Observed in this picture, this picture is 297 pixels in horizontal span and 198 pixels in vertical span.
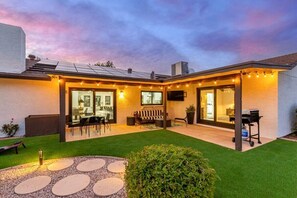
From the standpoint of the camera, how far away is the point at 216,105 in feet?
30.9

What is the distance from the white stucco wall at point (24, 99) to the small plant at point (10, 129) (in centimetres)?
18

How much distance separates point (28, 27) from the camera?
29.8 feet

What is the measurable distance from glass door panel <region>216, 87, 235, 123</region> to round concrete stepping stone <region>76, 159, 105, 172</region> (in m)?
7.25

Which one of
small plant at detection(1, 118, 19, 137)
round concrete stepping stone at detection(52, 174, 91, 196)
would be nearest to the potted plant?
round concrete stepping stone at detection(52, 174, 91, 196)

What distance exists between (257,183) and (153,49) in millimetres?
12440

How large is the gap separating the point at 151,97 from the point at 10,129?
8585 mm

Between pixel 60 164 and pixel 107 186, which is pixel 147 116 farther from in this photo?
pixel 107 186

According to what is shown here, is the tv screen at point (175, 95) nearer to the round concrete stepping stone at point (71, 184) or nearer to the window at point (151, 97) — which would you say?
the window at point (151, 97)

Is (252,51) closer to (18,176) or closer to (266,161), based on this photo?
(266,161)

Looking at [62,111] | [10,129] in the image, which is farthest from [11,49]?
[62,111]

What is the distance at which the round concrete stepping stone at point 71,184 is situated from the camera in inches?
119

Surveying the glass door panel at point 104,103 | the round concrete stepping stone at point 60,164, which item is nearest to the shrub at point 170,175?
the round concrete stepping stone at point 60,164

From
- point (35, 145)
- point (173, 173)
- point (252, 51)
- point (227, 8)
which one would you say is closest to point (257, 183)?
point (173, 173)

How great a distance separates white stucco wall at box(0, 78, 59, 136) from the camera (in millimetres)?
7691
